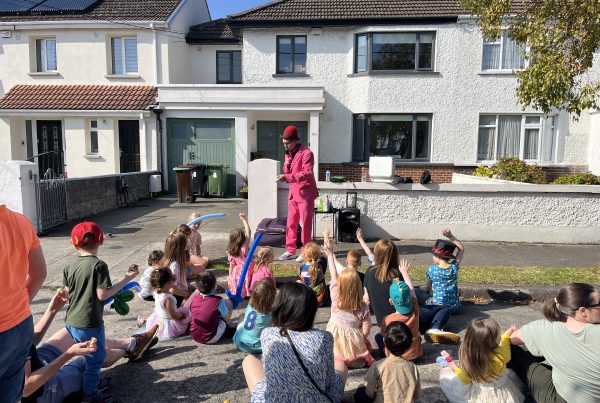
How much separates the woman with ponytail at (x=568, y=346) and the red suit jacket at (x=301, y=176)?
179 inches

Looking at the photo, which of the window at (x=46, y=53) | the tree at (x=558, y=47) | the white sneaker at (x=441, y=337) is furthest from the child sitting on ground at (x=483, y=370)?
the window at (x=46, y=53)

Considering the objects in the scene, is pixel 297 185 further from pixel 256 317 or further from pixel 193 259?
pixel 256 317

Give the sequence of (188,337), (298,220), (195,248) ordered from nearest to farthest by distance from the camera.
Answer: (188,337) → (195,248) → (298,220)

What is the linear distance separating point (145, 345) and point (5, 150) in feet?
55.5

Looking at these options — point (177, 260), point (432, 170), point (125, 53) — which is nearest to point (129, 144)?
point (125, 53)

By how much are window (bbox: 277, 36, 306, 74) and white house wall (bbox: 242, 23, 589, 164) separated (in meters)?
0.22

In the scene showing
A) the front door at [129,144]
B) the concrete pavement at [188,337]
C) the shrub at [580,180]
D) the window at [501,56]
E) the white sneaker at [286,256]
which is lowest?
the concrete pavement at [188,337]

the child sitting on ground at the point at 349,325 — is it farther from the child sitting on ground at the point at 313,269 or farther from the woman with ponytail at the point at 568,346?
the woman with ponytail at the point at 568,346

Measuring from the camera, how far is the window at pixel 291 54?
16.6 m

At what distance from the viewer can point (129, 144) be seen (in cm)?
1741

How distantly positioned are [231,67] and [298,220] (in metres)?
12.9

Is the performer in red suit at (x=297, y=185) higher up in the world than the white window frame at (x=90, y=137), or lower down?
lower down

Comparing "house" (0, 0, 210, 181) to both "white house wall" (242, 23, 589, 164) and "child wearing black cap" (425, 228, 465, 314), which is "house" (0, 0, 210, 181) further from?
"child wearing black cap" (425, 228, 465, 314)

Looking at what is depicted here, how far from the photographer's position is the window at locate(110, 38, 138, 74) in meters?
17.8
